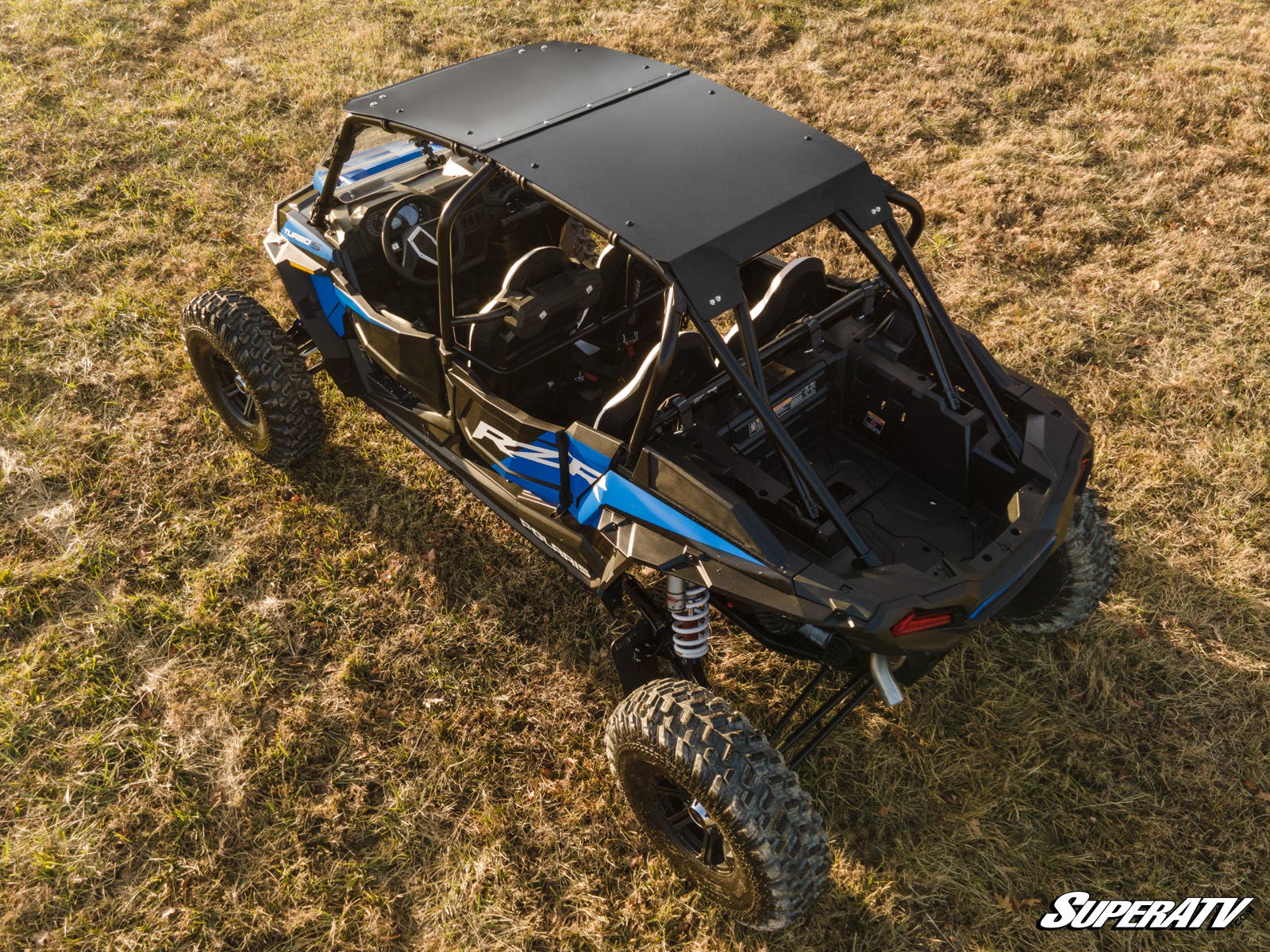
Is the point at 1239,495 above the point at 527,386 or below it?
below

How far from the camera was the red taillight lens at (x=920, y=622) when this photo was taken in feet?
9.27

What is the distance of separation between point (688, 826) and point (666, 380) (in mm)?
1789

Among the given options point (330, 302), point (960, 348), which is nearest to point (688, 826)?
point (960, 348)

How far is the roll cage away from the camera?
A: 2990 mm

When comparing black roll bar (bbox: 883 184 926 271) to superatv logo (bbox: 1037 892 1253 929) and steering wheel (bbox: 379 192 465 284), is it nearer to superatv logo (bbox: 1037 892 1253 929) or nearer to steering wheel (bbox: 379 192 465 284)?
steering wheel (bbox: 379 192 465 284)

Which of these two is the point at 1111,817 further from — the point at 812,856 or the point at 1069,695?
the point at 812,856

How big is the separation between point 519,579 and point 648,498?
5.33 feet

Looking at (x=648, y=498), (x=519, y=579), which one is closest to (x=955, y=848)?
(x=648, y=498)

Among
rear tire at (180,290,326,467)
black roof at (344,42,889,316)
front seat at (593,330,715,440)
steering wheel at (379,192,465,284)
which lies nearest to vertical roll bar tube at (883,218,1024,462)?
black roof at (344,42,889,316)

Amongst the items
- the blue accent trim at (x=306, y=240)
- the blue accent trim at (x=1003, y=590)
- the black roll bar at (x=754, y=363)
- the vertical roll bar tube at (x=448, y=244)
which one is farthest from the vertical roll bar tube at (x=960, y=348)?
the blue accent trim at (x=306, y=240)

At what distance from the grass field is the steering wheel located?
119 centimetres

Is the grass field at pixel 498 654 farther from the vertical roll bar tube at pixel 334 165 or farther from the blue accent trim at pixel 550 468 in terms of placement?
the vertical roll bar tube at pixel 334 165

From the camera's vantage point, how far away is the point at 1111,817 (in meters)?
3.71

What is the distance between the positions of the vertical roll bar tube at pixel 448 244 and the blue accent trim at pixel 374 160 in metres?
1.62
